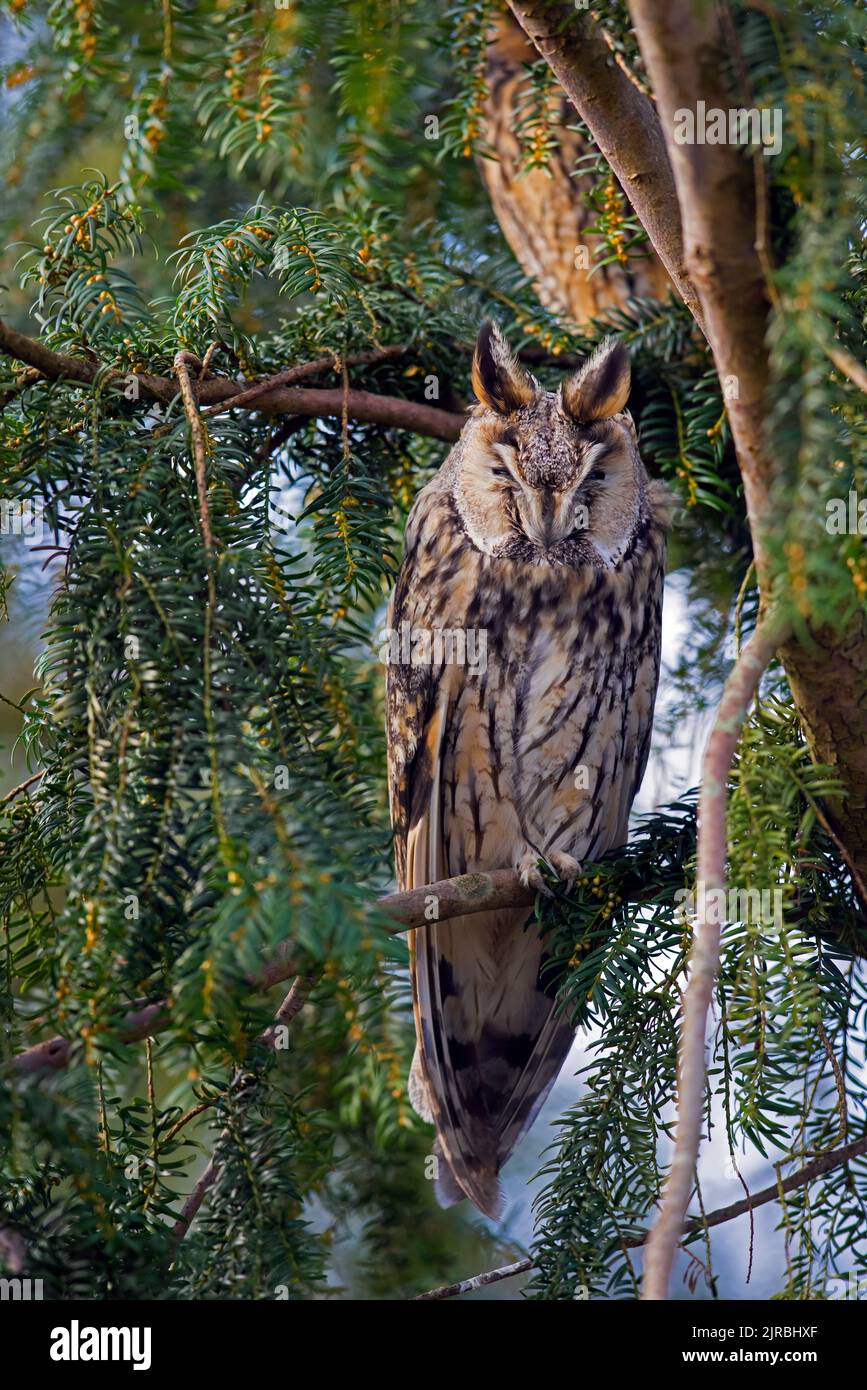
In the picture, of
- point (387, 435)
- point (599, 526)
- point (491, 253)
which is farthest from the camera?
point (491, 253)

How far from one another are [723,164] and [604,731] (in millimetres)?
1403

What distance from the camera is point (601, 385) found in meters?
2.07

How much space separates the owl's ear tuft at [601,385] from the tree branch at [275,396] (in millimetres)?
276

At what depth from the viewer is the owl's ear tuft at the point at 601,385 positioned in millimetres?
2066

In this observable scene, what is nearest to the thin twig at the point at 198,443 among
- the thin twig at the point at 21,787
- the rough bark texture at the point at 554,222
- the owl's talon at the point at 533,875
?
the thin twig at the point at 21,787

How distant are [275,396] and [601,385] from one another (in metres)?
0.59

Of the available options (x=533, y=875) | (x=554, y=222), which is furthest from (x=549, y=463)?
(x=554, y=222)

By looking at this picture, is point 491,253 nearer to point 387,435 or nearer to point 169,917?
point 387,435

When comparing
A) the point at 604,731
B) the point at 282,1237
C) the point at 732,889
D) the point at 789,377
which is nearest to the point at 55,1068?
the point at 282,1237

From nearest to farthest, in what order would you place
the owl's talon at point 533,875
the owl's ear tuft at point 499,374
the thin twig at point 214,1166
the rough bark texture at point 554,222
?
1. the thin twig at point 214,1166
2. the owl's talon at point 533,875
3. the owl's ear tuft at point 499,374
4. the rough bark texture at point 554,222

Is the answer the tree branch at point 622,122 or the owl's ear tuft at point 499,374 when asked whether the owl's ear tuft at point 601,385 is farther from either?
the tree branch at point 622,122

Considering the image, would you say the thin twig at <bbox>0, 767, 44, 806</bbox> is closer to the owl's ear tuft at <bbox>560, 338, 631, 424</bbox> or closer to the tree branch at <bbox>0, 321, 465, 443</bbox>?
the tree branch at <bbox>0, 321, 465, 443</bbox>

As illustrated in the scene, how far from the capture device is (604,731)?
2.33m

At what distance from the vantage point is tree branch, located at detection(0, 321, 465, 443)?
5.01ft
